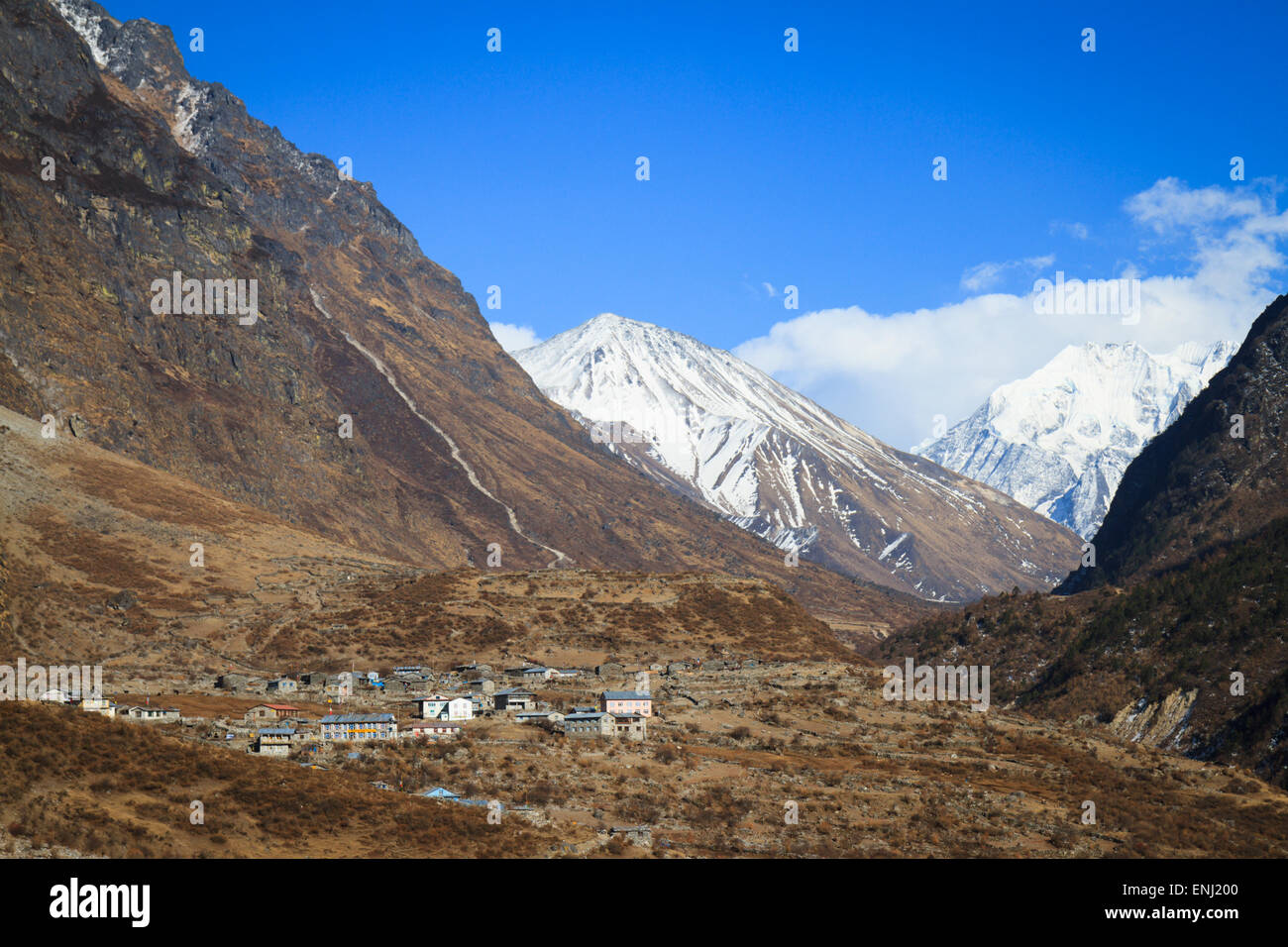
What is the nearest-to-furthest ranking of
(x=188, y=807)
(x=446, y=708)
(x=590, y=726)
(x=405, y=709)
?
(x=188, y=807)
(x=590, y=726)
(x=446, y=708)
(x=405, y=709)

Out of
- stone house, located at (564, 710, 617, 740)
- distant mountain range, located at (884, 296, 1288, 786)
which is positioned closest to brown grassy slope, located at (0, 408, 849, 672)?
distant mountain range, located at (884, 296, 1288, 786)

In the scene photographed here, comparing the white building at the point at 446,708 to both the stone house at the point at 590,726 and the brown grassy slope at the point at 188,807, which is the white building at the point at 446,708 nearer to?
the stone house at the point at 590,726

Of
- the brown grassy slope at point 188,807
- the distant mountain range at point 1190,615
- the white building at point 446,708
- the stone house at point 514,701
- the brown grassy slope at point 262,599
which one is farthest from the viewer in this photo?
the brown grassy slope at point 262,599

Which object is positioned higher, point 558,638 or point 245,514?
point 245,514

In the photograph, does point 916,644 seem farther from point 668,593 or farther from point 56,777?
point 56,777

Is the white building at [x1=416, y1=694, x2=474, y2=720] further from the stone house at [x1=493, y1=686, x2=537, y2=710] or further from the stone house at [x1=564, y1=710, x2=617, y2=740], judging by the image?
the stone house at [x1=564, y1=710, x2=617, y2=740]

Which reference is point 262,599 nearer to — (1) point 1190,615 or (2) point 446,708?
(2) point 446,708

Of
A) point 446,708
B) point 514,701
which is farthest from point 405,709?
point 514,701

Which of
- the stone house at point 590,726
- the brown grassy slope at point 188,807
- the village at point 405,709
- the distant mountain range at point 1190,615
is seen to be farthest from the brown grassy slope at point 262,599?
the brown grassy slope at point 188,807

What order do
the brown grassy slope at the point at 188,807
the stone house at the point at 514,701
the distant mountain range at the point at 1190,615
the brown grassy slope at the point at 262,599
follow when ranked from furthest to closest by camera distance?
the brown grassy slope at the point at 262,599 → the distant mountain range at the point at 1190,615 → the stone house at the point at 514,701 → the brown grassy slope at the point at 188,807
